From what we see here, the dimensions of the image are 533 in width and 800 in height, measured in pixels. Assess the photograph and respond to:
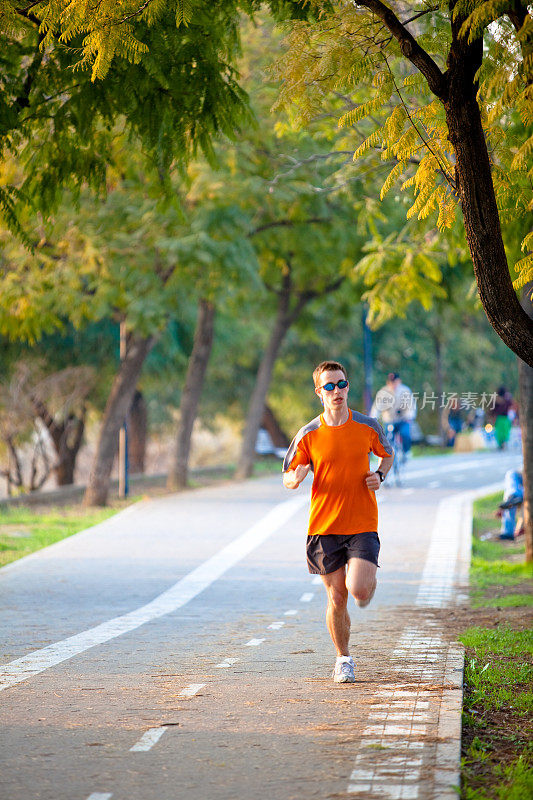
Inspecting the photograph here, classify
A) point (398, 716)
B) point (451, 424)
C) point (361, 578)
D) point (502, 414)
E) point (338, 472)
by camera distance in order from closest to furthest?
1. point (398, 716)
2. point (361, 578)
3. point (338, 472)
4. point (502, 414)
5. point (451, 424)

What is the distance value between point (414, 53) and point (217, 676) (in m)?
4.00

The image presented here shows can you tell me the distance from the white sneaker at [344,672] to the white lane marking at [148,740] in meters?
1.43

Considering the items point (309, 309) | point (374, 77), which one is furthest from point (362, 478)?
point (309, 309)

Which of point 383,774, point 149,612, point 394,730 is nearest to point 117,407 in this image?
point 149,612

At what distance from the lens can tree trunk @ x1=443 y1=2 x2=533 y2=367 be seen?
670 cm

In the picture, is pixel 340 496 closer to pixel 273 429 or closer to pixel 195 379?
pixel 195 379

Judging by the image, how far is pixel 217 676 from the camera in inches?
295

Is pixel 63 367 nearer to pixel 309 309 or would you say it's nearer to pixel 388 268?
pixel 309 309

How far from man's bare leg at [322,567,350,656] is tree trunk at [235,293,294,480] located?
67.5ft

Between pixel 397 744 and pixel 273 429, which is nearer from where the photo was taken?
pixel 397 744

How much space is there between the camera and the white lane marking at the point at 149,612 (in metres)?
7.86

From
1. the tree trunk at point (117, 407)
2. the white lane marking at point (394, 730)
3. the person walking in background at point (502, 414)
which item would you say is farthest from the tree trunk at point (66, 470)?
the white lane marking at point (394, 730)

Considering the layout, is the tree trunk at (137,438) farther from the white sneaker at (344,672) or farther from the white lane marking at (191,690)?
the white sneaker at (344,672)

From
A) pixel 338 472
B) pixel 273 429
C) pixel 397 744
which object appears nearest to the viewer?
pixel 397 744
